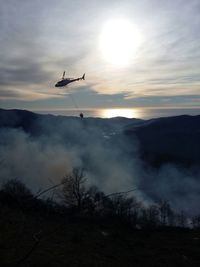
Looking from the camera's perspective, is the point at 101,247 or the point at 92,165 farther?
the point at 92,165

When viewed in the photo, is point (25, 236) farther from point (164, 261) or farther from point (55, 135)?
point (55, 135)

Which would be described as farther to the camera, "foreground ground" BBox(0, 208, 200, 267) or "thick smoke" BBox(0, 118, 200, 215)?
"thick smoke" BBox(0, 118, 200, 215)

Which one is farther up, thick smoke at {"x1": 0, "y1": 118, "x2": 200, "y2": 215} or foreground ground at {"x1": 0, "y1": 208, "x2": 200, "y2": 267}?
foreground ground at {"x1": 0, "y1": 208, "x2": 200, "y2": 267}

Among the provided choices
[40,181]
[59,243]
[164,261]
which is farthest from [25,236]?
[40,181]

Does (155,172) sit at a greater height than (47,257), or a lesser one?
lesser

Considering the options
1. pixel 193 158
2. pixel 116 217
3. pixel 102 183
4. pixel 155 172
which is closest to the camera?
pixel 116 217
